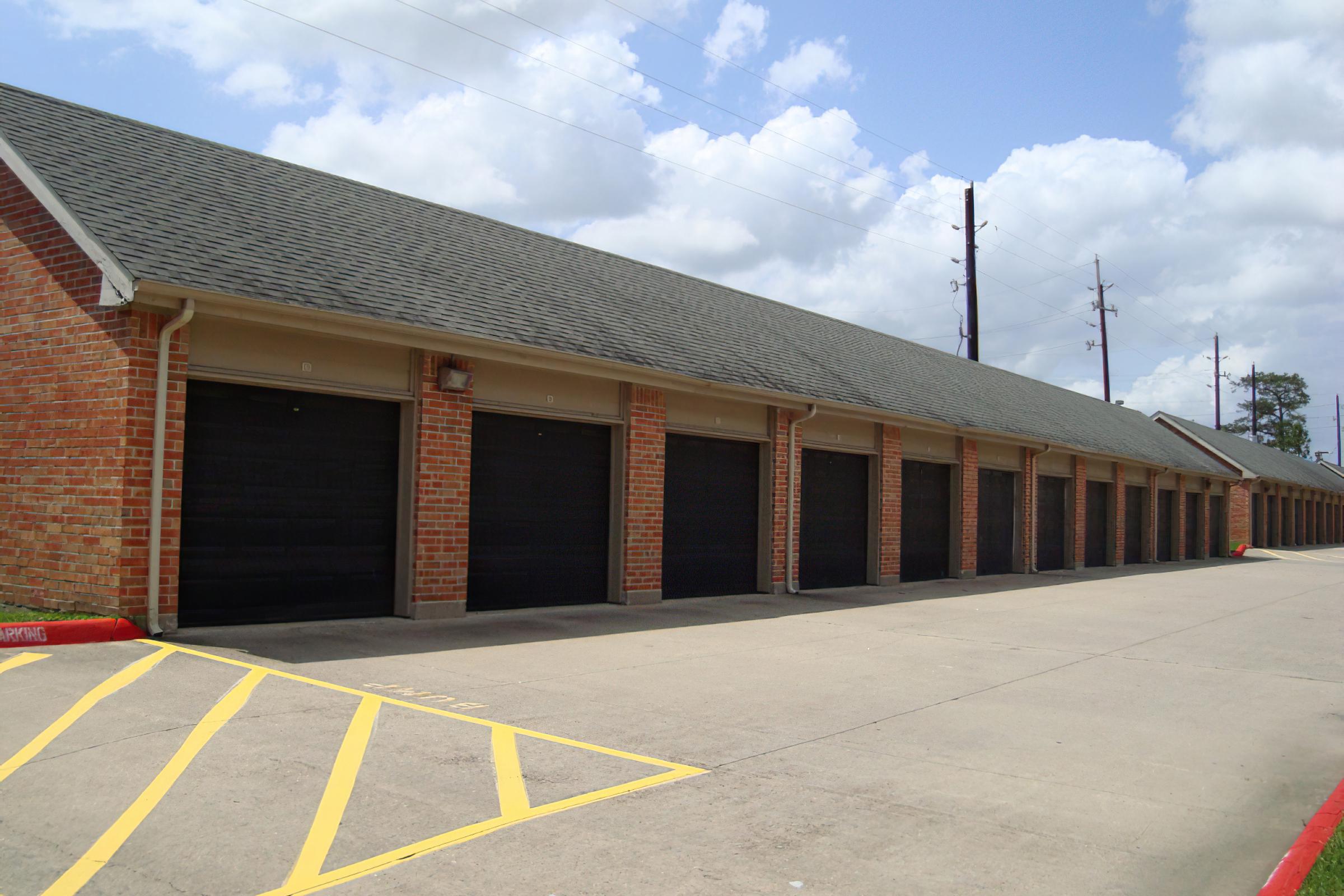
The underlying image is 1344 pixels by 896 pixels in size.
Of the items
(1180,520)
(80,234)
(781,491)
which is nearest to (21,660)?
(80,234)

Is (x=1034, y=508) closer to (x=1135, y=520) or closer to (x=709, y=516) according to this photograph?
(x=1135, y=520)

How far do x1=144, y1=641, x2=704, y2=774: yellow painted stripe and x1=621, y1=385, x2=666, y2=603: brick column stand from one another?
6.66m

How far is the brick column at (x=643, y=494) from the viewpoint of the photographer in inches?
583

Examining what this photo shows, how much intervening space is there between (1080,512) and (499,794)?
2675cm

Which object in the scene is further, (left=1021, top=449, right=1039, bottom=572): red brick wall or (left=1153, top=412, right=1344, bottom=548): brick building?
(left=1153, top=412, right=1344, bottom=548): brick building

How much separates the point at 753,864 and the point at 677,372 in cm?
1066

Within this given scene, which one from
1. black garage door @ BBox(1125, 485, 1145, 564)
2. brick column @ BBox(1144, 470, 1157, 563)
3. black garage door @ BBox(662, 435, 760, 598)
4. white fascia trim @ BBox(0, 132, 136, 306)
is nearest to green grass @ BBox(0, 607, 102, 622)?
white fascia trim @ BBox(0, 132, 136, 306)

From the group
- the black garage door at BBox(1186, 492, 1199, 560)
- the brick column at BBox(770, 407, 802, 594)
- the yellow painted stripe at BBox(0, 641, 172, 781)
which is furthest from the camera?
the black garage door at BBox(1186, 492, 1199, 560)

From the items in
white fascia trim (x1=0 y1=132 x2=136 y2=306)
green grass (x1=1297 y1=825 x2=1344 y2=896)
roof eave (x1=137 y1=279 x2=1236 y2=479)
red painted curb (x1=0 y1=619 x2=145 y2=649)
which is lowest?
green grass (x1=1297 y1=825 x2=1344 y2=896)

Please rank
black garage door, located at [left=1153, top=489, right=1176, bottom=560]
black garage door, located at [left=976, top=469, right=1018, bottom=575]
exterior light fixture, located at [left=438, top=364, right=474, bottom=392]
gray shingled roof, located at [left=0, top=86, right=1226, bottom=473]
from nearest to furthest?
gray shingled roof, located at [left=0, top=86, right=1226, bottom=473] < exterior light fixture, located at [left=438, top=364, right=474, bottom=392] < black garage door, located at [left=976, top=469, right=1018, bottom=575] < black garage door, located at [left=1153, top=489, right=1176, bottom=560]

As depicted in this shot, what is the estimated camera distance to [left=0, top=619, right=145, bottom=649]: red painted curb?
9039 mm

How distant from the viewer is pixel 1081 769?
21.9 ft

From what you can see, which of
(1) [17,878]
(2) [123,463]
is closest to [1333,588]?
(2) [123,463]

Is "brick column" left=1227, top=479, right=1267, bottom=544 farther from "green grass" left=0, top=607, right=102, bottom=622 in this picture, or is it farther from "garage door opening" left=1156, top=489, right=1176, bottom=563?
"green grass" left=0, top=607, right=102, bottom=622
